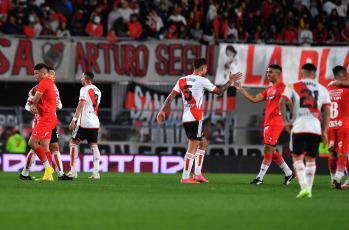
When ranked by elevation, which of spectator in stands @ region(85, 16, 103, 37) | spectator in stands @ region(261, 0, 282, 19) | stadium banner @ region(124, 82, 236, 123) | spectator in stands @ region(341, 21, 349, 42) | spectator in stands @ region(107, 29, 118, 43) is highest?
spectator in stands @ region(261, 0, 282, 19)

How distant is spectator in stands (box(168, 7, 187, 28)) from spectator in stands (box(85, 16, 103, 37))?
2.64m

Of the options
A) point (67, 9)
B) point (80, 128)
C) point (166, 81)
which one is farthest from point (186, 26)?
point (80, 128)

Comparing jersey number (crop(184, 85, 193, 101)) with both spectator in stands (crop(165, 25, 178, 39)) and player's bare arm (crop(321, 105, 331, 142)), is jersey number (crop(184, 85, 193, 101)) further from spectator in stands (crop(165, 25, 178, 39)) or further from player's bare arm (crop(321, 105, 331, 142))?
spectator in stands (crop(165, 25, 178, 39))

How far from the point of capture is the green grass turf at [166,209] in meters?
6.91

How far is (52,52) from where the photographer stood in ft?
77.8

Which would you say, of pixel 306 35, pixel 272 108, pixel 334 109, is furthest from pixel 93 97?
pixel 306 35

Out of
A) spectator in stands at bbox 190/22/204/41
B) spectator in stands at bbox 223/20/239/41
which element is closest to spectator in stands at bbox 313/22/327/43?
spectator in stands at bbox 223/20/239/41

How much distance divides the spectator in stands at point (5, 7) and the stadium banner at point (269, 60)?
7.69m

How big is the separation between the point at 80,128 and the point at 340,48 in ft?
41.7

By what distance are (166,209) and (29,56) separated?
16.5m

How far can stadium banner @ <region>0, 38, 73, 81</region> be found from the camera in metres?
23.6

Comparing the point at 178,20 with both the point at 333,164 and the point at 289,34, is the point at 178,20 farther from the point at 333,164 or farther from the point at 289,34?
the point at 333,164

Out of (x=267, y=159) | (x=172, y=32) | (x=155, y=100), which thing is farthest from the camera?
(x=155, y=100)

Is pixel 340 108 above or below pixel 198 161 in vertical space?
above
